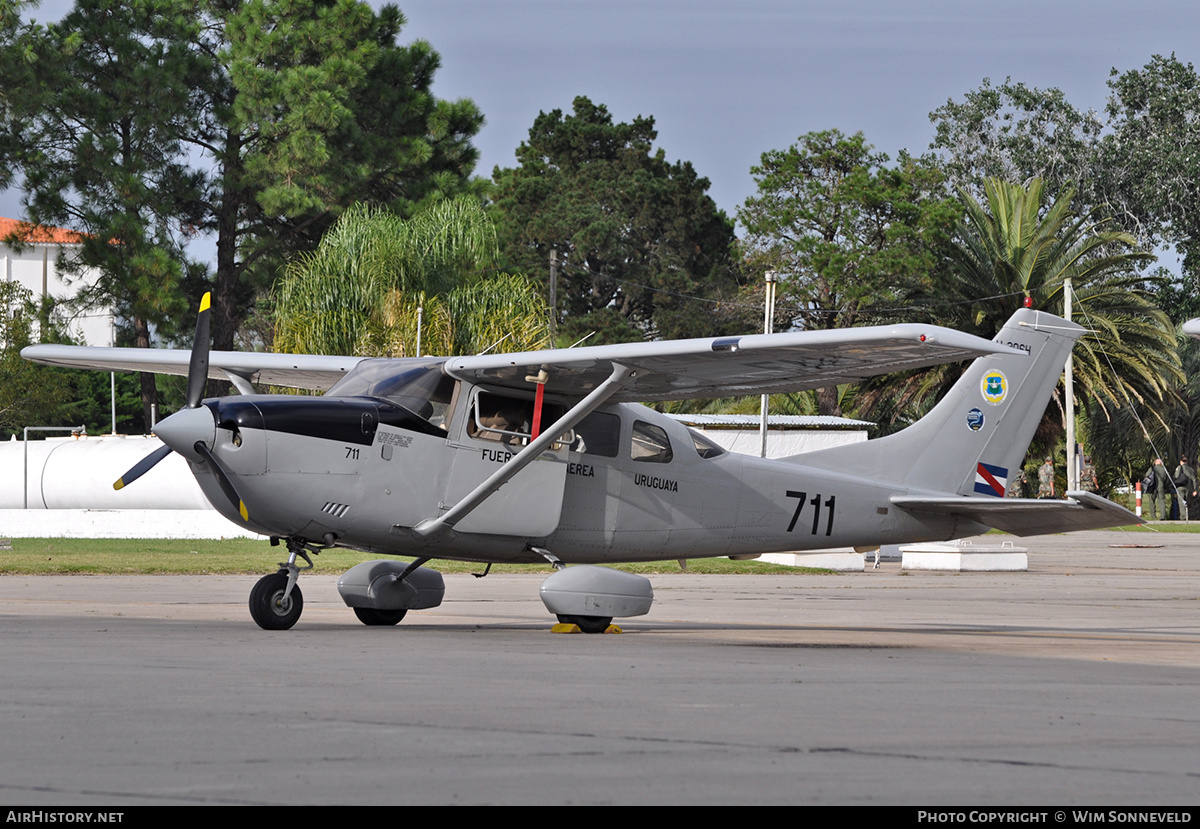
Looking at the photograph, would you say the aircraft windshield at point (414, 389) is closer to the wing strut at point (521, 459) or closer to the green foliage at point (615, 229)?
the wing strut at point (521, 459)

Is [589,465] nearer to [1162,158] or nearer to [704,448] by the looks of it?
[704,448]

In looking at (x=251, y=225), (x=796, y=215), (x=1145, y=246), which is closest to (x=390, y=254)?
(x=251, y=225)

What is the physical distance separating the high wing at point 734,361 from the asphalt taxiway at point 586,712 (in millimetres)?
2263

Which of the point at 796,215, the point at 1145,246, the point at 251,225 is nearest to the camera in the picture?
the point at 251,225

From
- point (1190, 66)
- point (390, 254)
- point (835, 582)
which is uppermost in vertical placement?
point (1190, 66)

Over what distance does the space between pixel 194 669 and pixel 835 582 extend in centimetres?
1597

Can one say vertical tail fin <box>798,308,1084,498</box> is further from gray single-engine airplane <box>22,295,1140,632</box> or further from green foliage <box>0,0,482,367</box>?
green foliage <box>0,0,482,367</box>

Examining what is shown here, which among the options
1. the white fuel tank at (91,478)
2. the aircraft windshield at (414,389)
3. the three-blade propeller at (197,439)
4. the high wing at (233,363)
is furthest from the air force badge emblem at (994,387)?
the white fuel tank at (91,478)

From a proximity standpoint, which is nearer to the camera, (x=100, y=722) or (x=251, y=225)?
(x=100, y=722)

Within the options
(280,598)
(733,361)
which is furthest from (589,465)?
(280,598)

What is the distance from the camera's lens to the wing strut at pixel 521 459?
1146 centimetres

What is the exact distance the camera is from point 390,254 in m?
39.1

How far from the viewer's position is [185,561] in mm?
24219
